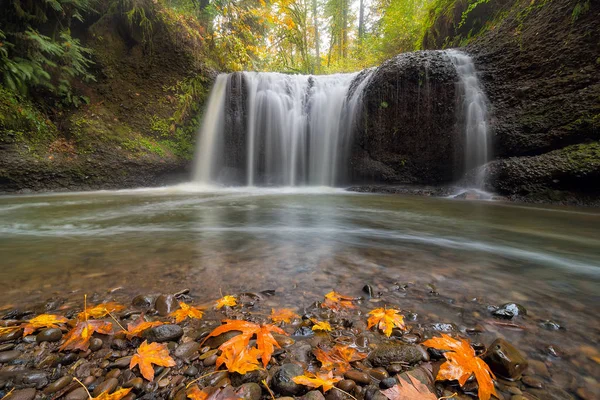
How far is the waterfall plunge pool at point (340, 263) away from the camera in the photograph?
1.34 metres

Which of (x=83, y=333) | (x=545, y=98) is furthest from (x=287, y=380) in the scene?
(x=545, y=98)

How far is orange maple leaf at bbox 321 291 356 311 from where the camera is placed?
52.7 inches

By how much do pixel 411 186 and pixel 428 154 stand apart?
98 centimetres

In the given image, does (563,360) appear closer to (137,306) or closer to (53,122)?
(137,306)

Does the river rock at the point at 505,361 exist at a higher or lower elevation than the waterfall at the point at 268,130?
lower

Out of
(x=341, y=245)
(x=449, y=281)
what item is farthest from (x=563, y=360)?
(x=341, y=245)

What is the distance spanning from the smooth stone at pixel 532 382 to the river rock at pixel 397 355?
0.94 ft

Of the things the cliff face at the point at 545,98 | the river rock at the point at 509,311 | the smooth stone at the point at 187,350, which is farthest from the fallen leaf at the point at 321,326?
the cliff face at the point at 545,98

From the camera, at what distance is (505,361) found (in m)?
0.89

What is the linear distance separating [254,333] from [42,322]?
91 centimetres

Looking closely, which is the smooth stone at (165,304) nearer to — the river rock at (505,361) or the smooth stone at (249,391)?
the smooth stone at (249,391)

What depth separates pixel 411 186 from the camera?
7719 millimetres

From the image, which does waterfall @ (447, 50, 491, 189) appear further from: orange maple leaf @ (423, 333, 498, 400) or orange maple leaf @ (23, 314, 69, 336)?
orange maple leaf @ (23, 314, 69, 336)

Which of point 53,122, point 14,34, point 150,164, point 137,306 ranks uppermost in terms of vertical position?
point 14,34
